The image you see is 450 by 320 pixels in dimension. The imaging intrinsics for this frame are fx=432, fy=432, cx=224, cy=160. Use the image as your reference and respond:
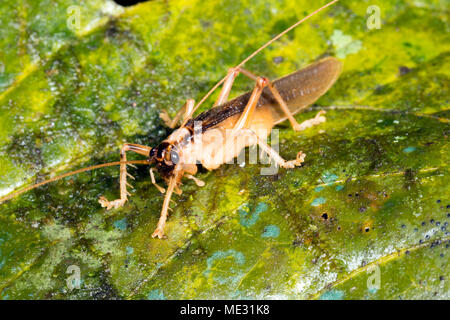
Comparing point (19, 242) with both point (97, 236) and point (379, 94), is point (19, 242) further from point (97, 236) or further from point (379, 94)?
point (379, 94)

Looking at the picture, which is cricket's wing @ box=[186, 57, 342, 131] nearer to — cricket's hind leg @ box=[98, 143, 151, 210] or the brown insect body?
the brown insect body

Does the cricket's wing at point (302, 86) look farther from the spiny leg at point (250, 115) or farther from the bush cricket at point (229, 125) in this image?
the spiny leg at point (250, 115)

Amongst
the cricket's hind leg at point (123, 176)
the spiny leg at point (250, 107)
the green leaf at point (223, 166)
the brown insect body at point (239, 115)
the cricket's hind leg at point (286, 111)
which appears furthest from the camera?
the cricket's hind leg at point (286, 111)

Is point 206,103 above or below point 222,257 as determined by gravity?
above
